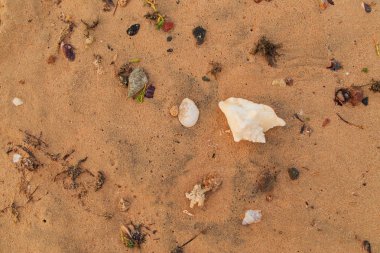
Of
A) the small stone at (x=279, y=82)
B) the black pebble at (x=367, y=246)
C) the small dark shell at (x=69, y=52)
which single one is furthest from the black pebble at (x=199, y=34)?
the black pebble at (x=367, y=246)

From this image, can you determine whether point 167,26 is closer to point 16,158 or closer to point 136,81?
point 136,81

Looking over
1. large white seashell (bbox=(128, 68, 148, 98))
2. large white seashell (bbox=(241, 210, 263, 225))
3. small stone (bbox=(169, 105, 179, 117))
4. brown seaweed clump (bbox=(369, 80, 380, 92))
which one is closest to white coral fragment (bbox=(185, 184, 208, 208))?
large white seashell (bbox=(241, 210, 263, 225))

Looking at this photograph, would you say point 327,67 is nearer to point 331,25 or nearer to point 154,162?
point 331,25

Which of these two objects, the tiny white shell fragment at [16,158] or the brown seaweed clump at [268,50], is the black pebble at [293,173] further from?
the tiny white shell fragment at [16,158]

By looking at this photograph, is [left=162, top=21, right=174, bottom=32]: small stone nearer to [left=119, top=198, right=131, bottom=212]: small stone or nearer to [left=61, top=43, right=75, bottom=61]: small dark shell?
[left=61, top=43, right=75, bottom=61]: small dark shell

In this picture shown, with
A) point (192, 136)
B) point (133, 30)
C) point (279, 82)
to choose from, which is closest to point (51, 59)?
point (133, 30)

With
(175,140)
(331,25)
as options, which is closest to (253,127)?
(175,140)
